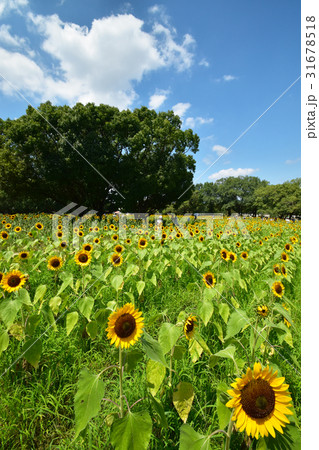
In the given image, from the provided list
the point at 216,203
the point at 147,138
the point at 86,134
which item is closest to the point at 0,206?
the point at 86,134

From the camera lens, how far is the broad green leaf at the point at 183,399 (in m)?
1.16

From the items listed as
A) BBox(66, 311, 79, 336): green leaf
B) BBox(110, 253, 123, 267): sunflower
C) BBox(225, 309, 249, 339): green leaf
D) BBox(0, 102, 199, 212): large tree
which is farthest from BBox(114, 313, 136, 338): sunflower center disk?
BBox(0, 102, 199, 212): large tree

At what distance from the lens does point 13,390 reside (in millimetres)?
1483

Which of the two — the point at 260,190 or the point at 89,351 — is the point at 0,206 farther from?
the point at 260,190

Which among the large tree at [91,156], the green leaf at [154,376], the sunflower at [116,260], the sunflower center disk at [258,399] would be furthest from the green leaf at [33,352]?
the large tree at [91,156]

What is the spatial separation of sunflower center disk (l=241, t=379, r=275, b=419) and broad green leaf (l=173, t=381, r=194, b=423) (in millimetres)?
505

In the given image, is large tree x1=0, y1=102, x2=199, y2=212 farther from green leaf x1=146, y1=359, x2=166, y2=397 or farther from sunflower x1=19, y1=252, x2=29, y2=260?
green leaf x1=146, y1=359, x2=166, y2=397

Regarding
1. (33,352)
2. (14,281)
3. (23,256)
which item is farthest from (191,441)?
Answer: (23,256)

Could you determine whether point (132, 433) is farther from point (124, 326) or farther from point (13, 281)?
point (13, 281)

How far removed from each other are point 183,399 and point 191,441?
36 centimetres

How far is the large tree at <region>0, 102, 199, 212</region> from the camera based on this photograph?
635 inches

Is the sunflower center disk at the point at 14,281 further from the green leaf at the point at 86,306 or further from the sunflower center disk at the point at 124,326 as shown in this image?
the sunflower center disk at the point at 124,326
